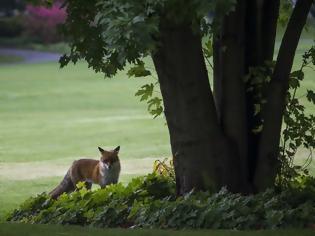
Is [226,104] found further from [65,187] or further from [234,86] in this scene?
[65,187]

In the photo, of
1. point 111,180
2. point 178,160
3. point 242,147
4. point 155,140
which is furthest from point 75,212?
point 155,140

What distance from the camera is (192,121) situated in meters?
9.34

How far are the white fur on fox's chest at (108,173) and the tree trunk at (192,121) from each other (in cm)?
400

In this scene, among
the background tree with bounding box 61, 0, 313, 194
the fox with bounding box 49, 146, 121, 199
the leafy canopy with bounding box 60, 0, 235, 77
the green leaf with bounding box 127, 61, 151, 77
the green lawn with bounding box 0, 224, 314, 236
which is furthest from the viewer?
the fox with bounding box 49, 146, 121, 199

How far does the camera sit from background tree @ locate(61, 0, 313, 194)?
9211 millimetres

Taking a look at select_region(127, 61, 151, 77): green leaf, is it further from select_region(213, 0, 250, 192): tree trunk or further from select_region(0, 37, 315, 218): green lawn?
select_region(0, 37, 315, 218): green lawn

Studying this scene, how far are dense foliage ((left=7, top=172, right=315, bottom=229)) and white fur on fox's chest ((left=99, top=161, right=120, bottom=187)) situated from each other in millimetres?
3087

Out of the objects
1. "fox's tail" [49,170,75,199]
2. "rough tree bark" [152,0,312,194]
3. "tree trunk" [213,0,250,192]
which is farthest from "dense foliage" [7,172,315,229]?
"fox's tail" [49,170,75,199]

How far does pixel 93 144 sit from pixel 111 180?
1028 cm

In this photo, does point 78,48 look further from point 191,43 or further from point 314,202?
point 314,202

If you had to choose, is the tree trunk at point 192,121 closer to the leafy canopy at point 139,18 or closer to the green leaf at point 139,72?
the green leaf at point 139,72

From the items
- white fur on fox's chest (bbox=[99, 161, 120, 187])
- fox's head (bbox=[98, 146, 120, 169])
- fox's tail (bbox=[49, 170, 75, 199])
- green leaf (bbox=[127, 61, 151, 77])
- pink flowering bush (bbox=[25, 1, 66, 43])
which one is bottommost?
fox's tail (bbox=[49, 170, 75, 199])

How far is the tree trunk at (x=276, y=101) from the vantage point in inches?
375

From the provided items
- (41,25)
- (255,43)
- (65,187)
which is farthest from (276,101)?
(41,25)
